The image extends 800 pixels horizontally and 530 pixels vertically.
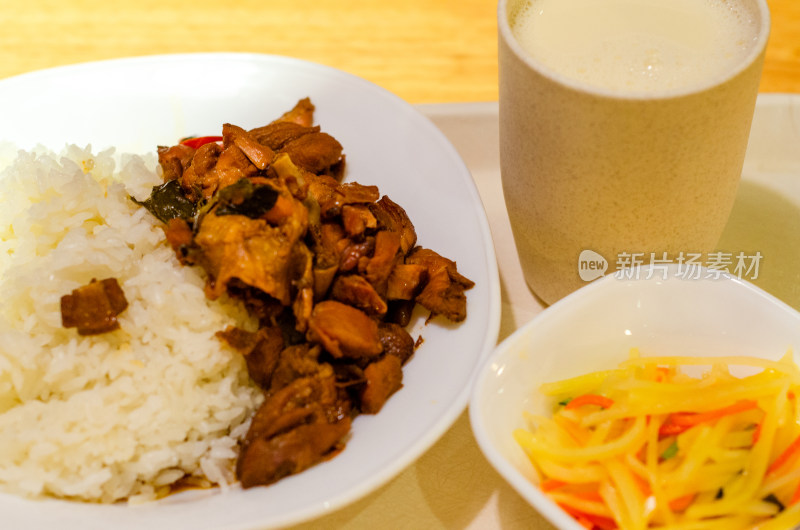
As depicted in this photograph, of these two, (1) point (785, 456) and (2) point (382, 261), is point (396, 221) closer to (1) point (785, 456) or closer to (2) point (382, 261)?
(2) point (382, 261)

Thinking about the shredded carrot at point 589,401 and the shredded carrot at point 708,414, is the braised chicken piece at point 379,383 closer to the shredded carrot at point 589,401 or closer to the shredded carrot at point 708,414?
the shredded carrot at point 589,401

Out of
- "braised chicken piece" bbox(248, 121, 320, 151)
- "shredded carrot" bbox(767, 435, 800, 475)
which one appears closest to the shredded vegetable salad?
"shredded carrot" bbox(767, 435, 800, 475)

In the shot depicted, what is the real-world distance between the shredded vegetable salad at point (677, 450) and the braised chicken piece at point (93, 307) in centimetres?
84

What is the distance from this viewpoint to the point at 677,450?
131 cm

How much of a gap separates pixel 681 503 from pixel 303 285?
31.4 inches

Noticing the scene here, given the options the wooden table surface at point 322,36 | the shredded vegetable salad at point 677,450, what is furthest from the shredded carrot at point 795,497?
the wooden table surface at point 322,36

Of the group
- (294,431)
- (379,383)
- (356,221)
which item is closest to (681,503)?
(379,383)

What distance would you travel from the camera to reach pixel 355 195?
1628 mm

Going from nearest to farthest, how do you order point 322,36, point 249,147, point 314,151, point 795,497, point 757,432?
point 795,497
point 757,432
point 249,147
point 314,151
point 322,36

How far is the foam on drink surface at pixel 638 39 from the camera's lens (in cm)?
147

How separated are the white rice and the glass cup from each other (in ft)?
2.33

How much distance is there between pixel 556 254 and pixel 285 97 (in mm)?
947

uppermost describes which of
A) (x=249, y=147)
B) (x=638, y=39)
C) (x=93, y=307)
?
(x=638, y=39)

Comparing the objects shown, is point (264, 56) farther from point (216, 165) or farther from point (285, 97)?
point (216, 165)
